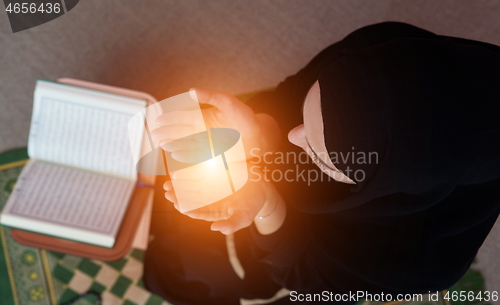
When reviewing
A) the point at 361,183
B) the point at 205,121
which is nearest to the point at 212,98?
the point at 205,121

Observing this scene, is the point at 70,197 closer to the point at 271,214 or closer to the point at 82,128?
the point at 82,128

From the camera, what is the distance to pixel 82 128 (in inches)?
31.1

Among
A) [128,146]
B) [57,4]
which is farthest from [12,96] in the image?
[128,146]

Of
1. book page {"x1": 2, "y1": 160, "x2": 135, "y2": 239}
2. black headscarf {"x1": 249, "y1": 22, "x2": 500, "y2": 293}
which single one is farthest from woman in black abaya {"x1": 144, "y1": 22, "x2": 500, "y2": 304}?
book page {"x1": 2, "y1": 160, "x2": 135, "y2": 239}

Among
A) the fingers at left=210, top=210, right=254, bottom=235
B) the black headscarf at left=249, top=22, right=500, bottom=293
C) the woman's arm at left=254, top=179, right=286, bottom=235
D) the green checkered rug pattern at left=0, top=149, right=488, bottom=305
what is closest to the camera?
the black headscarf at left=249, top=22, right=500, bottom=293

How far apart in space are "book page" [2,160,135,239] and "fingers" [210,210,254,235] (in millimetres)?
373

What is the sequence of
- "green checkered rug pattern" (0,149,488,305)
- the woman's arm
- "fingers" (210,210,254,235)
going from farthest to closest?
"green checkered rug pattern" (0,149,488,305) < the woman's arm < "fingers" (210,210,254,235)

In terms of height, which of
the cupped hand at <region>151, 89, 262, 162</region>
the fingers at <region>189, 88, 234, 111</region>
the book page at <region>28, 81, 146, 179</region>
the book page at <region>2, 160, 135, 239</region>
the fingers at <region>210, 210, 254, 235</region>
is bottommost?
the book page at <region>2, 160, 135, 239</region>

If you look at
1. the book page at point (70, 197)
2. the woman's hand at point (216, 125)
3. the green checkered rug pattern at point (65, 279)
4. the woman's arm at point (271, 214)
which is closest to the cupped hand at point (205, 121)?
the woman's hand at point (216, 125)

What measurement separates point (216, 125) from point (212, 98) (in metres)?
0.07

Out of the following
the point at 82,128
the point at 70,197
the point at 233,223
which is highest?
the point at 233,223

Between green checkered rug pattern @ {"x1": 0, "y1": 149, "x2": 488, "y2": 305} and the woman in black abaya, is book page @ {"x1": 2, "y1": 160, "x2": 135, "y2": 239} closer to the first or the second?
the woman in black abaya

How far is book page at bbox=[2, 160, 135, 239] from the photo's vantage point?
2.52 ft

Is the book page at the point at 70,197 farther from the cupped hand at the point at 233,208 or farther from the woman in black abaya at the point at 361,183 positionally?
the cupped hand at the point at 233,208
